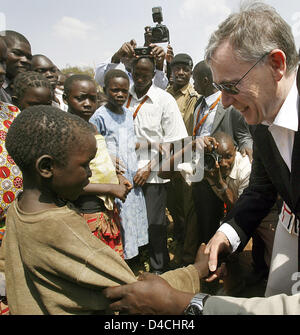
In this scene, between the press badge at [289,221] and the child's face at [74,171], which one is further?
the press badge at [289,221]

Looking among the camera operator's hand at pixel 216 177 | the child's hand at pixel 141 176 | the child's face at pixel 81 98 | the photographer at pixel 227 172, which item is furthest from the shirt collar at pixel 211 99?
the child's face at pixel 81 98

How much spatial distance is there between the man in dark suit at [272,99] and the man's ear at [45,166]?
1.05 metres

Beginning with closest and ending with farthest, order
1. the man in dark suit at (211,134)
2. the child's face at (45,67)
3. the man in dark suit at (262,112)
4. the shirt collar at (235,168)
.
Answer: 1. the man in dark suit at (262,112)
2. the shirt collar at (235,168)
3. the man in dark suit at (211,134)
4. the child's face at (45,67)

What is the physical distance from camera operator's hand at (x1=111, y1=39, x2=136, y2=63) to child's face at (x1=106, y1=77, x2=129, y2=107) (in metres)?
0.80

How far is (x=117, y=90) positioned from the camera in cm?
359

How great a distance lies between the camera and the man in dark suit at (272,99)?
155 centimetres

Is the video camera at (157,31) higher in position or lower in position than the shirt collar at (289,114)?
higher

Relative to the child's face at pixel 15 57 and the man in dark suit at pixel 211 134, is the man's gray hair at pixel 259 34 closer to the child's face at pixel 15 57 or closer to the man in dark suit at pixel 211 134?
the man in dark suit at pixel 211 134

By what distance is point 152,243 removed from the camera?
389cm

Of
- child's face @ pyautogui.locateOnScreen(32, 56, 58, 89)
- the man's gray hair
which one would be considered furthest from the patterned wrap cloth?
child's face @ pyautogui.locateOnScreen(32, 56, 58, 89)

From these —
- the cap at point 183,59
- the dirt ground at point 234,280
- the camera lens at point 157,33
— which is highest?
the camera lens at point 157,33

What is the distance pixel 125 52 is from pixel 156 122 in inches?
48.6

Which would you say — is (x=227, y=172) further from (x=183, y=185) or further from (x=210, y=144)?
(x=183, y=185)

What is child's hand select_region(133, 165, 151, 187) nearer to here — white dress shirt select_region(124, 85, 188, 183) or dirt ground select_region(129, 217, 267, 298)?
white dress shirt select_region(124, 85, 188, 183)
